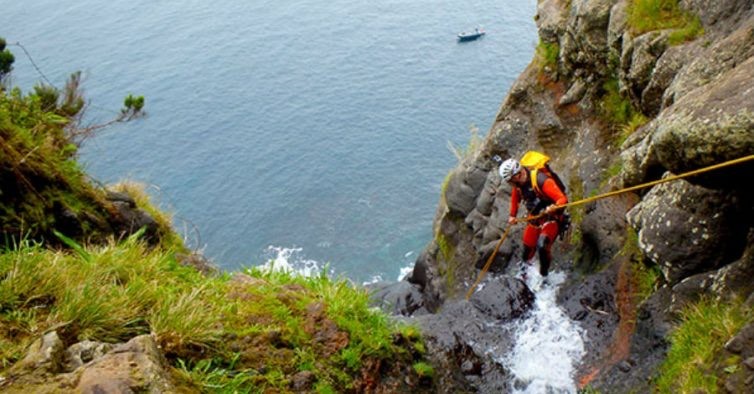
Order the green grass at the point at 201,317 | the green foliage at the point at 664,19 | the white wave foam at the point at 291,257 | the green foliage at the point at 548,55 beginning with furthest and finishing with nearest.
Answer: the white wave foam at the point at 291,257
the green foliage at the point at 548,55
the green foliage at the point at 664,19
the green grass at the point at 201,317

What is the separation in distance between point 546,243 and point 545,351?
266 cm

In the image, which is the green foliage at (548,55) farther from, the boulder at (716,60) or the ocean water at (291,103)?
the ocean water at (291,103)

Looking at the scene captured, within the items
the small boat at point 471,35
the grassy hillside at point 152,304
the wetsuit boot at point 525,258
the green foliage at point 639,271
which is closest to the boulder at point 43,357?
the grassy hillside at point 152,304

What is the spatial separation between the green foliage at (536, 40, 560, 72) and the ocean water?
3082cm

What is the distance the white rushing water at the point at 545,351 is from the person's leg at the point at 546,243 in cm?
66

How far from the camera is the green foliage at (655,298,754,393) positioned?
21.9ft

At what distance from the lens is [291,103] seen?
69.3m

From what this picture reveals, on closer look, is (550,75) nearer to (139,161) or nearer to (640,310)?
(640,310)

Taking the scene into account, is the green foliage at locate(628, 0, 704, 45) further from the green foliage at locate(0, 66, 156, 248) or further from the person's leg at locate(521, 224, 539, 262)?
the green foliage at locate(0, 66, 156, 248)

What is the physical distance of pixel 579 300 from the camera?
40.6 feet

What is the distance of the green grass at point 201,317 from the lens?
5.64 m

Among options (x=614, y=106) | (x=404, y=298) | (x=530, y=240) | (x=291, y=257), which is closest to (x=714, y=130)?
(x=530, y=240)

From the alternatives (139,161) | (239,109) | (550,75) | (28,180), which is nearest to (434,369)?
(28,180)

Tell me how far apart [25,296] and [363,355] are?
4.12 meters
